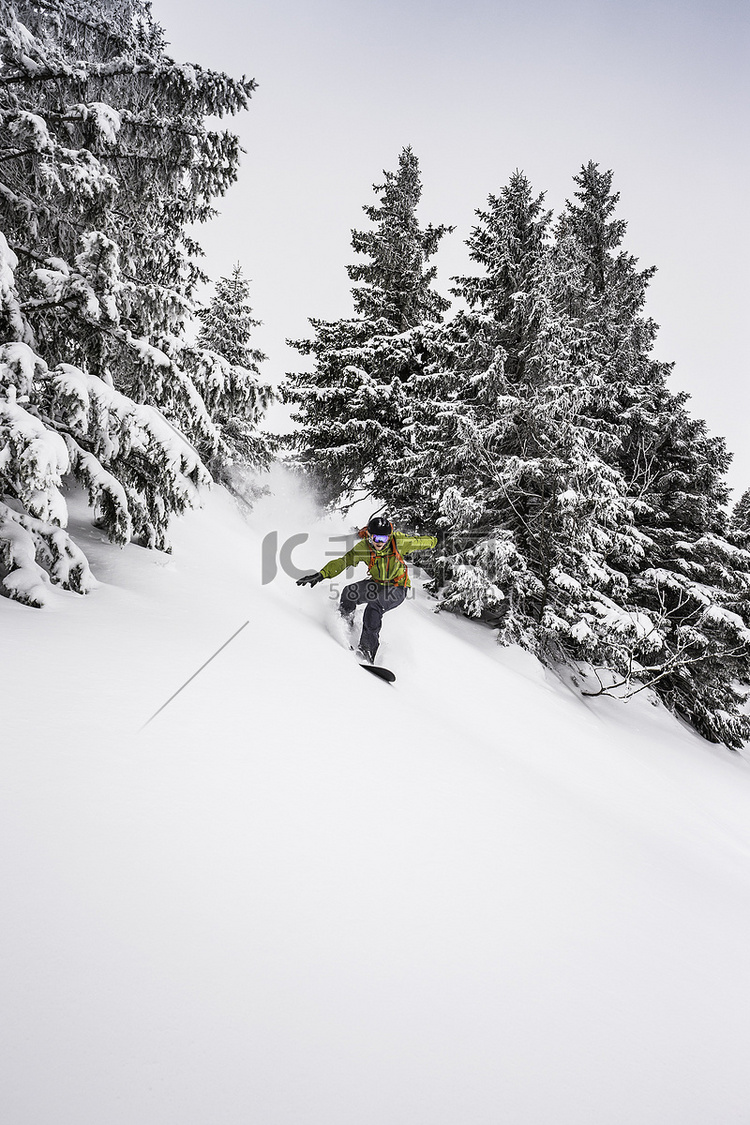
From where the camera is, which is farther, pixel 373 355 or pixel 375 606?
pixel 373 355

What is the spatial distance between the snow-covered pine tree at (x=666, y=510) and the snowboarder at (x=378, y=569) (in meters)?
5.81

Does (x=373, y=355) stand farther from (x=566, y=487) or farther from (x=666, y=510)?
(x=666, y=510)

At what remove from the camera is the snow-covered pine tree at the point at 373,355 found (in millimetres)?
13570

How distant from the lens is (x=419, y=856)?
241 cm

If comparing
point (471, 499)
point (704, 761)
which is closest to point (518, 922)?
point (471, 499)

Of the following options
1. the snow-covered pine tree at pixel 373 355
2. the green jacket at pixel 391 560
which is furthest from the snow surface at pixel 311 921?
the snow-covered pine tree at pixel 373 355

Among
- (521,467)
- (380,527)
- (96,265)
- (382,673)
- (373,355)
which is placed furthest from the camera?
(373,355)

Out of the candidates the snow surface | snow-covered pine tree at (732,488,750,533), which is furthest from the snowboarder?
snow-covered pine tree at (732,488,750,533)

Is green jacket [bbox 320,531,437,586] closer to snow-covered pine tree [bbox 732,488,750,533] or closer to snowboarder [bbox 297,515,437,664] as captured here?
snowboarder [bbox 297,515,437,664]

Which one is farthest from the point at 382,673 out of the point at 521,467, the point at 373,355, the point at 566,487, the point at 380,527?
the point at 373,355

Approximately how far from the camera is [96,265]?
16.3ft

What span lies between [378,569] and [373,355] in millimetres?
8859

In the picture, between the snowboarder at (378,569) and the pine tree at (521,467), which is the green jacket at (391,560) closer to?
the snowboarder at (378,569)

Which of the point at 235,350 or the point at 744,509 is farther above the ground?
the point at 744,509
